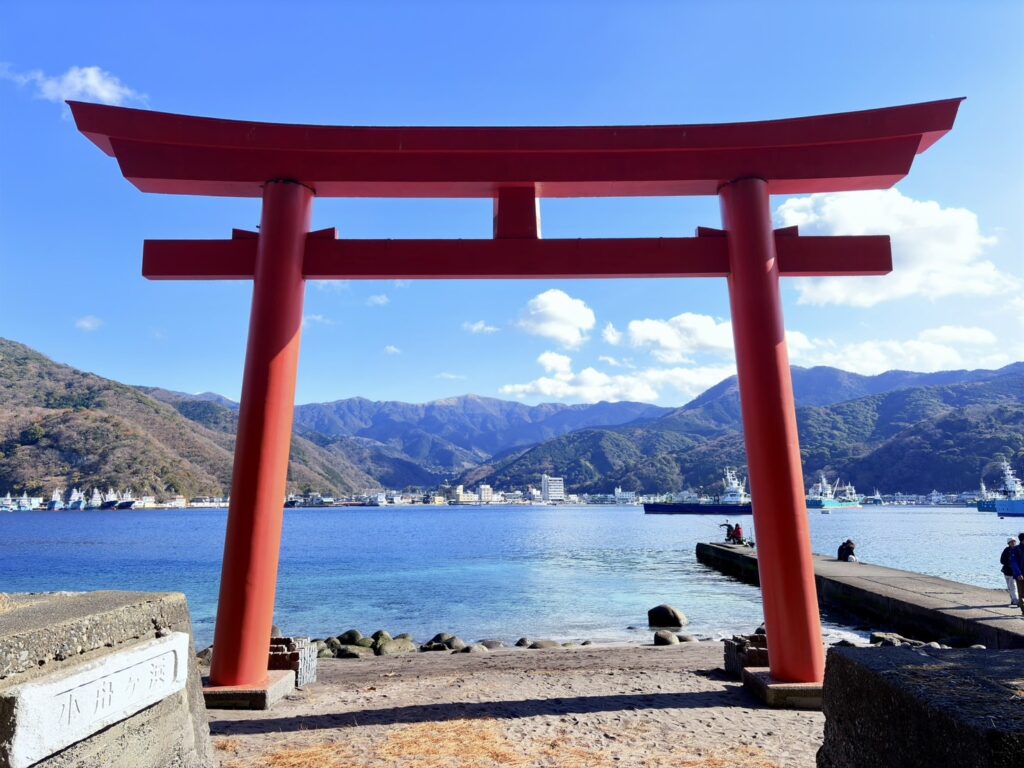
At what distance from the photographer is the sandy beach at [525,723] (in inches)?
159

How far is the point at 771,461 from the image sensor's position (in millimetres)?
5199

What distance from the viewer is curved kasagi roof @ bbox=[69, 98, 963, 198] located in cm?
565

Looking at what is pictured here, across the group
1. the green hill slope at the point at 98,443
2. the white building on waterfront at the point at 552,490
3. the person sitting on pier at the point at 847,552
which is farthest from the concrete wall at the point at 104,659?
the white building on waterfront at the point at 552,490

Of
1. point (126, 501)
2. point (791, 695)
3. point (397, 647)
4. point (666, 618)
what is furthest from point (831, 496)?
point (791, 695)

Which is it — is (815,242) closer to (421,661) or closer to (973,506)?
(421,661)

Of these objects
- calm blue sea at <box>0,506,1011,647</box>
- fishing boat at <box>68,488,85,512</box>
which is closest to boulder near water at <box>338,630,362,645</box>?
calm blue sea at <box>0,506,1011,647</box>

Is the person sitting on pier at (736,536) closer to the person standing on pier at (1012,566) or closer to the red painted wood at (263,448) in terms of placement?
the person standing on pier at (1012,566)

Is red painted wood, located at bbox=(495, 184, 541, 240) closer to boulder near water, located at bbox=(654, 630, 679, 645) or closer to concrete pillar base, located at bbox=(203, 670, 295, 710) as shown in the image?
concrete pillar base, located at bbox=(203, 670, 295, 710)

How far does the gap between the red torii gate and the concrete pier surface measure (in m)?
6.44

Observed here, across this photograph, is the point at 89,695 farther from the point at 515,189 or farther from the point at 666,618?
the point at 666,618

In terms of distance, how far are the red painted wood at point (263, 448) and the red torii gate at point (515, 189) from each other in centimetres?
2

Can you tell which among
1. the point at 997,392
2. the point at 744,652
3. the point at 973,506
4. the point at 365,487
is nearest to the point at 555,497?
the point at 365,487

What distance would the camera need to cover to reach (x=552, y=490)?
6260 inches

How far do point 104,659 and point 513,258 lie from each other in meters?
4.33
